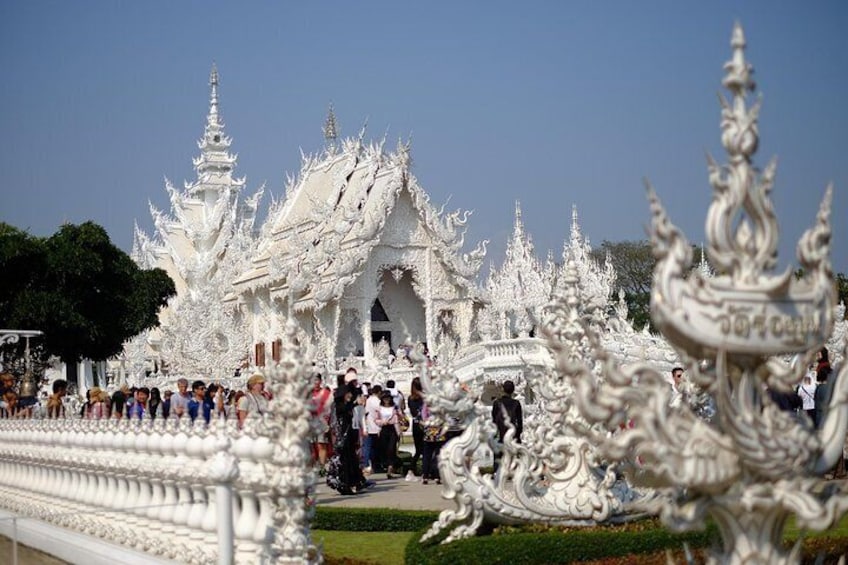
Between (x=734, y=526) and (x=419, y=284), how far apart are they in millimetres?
33630

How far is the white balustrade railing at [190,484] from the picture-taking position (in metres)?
6.95

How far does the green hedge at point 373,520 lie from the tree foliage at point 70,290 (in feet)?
65.7

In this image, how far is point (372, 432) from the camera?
18.9m

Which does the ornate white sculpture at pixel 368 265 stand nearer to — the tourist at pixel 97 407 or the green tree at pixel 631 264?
the tourist at pixel 97 407

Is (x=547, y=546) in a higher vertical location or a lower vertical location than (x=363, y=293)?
lower

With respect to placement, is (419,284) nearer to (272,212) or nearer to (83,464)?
(272,212)

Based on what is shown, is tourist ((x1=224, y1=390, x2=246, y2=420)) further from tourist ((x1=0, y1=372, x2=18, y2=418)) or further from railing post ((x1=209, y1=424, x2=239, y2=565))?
tourist ((x1=0, y1=372, x2=18, y2=418))

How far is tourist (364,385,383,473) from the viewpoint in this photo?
18.4 metres

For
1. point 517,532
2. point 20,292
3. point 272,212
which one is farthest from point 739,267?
point 272,212

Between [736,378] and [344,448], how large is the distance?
11.2 metres

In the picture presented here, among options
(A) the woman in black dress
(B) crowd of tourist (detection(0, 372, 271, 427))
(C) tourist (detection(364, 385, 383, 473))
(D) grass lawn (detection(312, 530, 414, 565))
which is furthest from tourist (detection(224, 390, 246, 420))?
(C) tourist (detection(364, 385, 383, 473))

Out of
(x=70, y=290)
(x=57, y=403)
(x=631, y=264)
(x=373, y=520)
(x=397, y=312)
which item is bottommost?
(x=373, y=520)

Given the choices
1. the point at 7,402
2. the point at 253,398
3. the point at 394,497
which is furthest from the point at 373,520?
the point at 7,402

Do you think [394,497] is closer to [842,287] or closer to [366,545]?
[366,545]
